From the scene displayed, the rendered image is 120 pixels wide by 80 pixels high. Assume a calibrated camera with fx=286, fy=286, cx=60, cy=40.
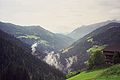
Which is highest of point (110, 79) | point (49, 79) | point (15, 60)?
point (110, 79)

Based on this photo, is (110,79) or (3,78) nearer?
(110,79)

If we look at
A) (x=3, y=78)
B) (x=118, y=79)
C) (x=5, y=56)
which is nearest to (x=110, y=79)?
(x=118, y=79)

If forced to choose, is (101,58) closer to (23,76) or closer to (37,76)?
(23,76)

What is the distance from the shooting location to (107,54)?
393 feet

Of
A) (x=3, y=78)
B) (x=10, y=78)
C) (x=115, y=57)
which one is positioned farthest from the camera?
(x=3, y=78)

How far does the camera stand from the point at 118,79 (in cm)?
4144

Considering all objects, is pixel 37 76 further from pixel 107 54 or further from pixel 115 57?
pixel 115 57

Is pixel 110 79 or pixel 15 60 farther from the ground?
pixel 110 79

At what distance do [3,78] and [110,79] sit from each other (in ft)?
269

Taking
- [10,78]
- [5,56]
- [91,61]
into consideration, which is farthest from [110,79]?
[5,56]

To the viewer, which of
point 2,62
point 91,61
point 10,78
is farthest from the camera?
point 2,62

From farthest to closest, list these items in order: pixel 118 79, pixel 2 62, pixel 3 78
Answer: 1. pixel 2 62
2. pixel 3 78
3. pixel 118 79

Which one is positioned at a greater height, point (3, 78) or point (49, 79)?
point (3, 78)

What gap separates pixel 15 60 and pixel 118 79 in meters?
157
